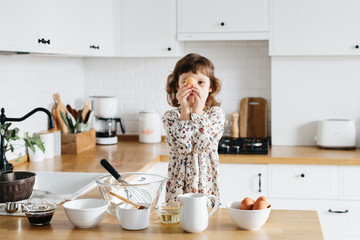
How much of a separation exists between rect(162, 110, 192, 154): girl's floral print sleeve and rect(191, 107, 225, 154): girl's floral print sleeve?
0.03 m

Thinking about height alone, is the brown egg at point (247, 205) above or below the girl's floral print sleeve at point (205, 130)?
below

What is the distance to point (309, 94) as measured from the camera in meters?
4.08

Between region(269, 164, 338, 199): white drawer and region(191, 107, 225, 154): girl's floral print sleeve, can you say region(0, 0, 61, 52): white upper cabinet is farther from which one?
region(269, 164, 338, 199): white drawer

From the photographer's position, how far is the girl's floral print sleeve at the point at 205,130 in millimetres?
2582

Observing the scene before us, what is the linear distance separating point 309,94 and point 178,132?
181cm

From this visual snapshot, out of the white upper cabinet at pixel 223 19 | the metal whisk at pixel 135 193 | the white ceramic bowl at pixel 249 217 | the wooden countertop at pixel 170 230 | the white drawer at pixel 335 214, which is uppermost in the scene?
the white upper cabinet at pixel 223 19

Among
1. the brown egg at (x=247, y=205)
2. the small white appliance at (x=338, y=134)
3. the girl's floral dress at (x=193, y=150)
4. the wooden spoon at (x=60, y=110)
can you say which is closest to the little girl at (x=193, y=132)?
the girl's floral dress at (x=193, y=150)

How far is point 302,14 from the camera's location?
3.86 m

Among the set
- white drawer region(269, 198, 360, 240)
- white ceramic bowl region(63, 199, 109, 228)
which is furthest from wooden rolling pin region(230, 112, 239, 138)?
white ceramic bowl region(63, 199, 109, 228)

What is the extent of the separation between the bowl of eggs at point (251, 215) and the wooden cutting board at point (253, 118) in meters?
2.41

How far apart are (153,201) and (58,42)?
143 centimetres

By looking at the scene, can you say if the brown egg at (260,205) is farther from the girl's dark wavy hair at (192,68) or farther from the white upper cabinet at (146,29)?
the white upper cabinet at (146,29)

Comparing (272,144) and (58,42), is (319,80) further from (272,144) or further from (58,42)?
(58,42)

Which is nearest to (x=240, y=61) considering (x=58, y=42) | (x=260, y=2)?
(x=260, y=2)
